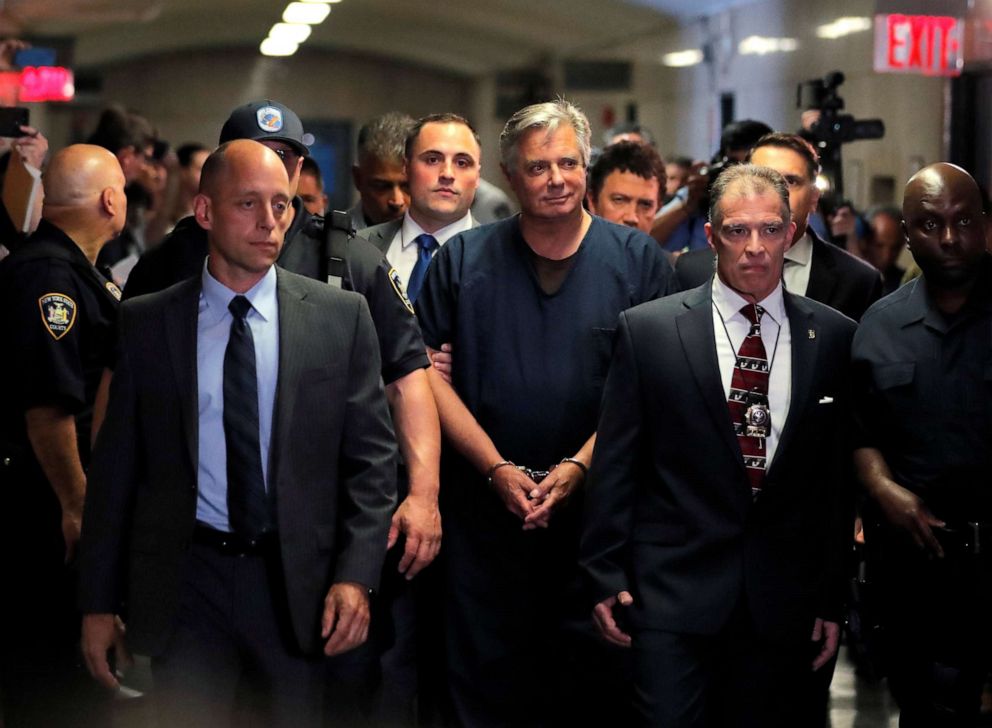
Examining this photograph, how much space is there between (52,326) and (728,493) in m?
1.89

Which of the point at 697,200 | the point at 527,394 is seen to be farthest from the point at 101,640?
the point at 697,200

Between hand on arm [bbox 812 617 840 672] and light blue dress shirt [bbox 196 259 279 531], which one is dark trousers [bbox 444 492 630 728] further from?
light blue dress shirt [bbox 196 259 279 531]

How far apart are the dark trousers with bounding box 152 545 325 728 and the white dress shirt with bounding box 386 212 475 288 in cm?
171

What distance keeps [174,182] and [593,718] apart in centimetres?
950

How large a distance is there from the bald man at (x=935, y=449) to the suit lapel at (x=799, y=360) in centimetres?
40

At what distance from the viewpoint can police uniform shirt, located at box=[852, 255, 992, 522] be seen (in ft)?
12.2

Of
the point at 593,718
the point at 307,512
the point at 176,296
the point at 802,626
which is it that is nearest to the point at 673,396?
the point at 802,626

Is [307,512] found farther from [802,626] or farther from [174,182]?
[174,182]

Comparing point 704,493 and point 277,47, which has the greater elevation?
point 277,47

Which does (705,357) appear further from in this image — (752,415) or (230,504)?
(230,504)

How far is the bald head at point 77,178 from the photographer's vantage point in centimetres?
433

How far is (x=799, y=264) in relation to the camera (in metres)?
4.58

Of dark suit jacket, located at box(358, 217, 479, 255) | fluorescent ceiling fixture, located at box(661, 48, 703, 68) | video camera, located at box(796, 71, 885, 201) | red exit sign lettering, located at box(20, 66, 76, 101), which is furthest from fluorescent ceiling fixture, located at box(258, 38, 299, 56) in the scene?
dark suit jacket, located at box(358, 217, 479, 255)

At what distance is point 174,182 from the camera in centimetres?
1310
